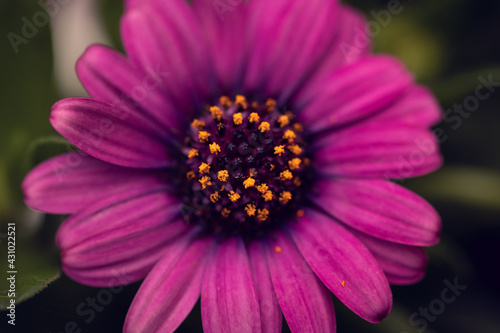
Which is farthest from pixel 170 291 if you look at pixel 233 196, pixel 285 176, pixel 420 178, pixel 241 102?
pixel 420 178

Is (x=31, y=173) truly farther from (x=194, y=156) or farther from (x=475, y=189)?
(x=475, y=189)

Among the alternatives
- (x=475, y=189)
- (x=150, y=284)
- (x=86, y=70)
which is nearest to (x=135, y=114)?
(x=86, y=70)

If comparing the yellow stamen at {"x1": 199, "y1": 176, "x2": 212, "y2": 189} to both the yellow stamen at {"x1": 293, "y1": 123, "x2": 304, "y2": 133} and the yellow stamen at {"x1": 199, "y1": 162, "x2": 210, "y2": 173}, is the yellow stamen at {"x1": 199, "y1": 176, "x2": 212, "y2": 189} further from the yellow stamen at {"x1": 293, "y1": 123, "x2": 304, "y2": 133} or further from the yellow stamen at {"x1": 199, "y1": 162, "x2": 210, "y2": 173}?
Result: the yellow stamen at {"x1": 293, "y1": 123, "x2": 304, "y2": 133}

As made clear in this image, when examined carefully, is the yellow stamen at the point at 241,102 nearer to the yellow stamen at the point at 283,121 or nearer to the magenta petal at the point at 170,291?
the yellow stamen at the point at 283,121

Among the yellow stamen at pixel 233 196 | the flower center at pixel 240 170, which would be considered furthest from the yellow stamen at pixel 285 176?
the yellow stamen at pixel 233 196

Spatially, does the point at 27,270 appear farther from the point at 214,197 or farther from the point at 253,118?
the point at 253,118

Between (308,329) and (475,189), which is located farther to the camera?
(475,189)

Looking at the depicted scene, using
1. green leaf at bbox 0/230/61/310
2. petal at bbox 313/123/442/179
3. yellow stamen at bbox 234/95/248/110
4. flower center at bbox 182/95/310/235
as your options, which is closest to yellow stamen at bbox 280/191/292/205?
flower center at bbox 182/95/310/235
